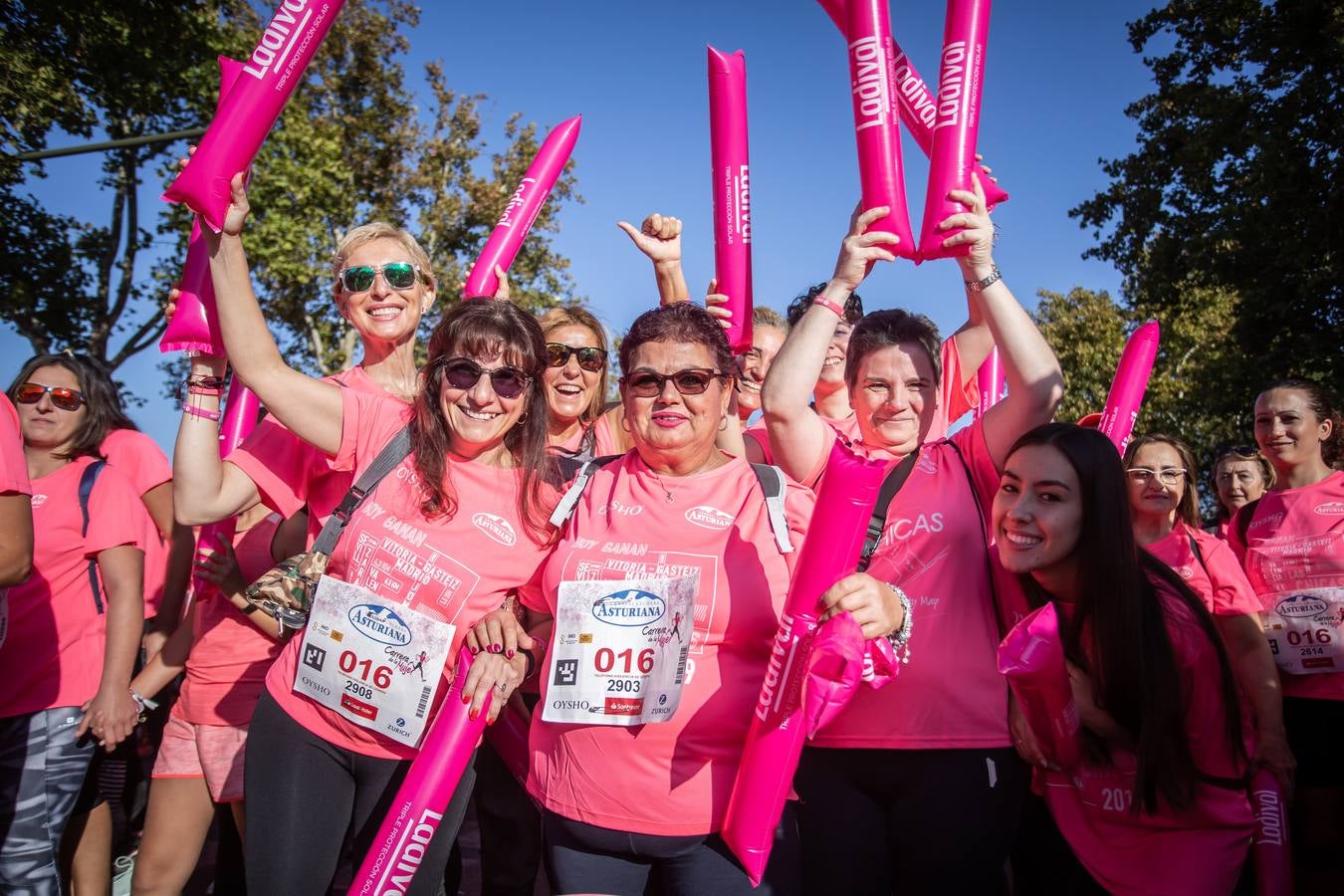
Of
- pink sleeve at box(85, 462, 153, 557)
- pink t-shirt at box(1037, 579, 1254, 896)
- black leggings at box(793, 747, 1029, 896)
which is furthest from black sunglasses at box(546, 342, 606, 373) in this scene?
pink t-shirt at box(1037, 579, 1254, 896)

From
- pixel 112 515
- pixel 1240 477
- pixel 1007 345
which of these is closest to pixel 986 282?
pixel 1007 345

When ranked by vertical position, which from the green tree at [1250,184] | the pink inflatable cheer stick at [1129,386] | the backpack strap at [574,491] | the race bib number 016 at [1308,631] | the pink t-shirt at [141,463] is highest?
the green tree at [1250,184]

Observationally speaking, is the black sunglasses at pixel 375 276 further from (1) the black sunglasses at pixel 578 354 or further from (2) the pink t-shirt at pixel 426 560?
(2) the pink t-shirt at pixel 426 560

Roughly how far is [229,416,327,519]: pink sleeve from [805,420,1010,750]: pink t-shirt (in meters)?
1.75

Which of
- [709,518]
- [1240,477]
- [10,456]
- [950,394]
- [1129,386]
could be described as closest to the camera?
[709,518]

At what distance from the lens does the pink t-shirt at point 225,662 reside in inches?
134

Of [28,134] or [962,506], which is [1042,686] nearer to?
[962,506]

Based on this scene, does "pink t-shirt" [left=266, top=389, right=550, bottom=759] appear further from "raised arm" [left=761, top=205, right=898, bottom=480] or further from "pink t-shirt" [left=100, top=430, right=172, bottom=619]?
"pink t-shirt" [left=100, top=430, right=172, bottom=619]

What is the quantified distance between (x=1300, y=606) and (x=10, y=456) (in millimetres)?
4937

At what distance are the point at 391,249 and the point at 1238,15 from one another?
15389 mm

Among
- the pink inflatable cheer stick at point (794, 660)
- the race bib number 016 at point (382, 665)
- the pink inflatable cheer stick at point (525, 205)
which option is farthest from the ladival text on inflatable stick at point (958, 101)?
the pink inflatable cheer stick at point (525, 205)

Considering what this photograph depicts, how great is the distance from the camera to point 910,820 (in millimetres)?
2279

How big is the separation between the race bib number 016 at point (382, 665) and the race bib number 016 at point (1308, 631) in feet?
11.6

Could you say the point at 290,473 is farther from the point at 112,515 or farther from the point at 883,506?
the point at 883,506
